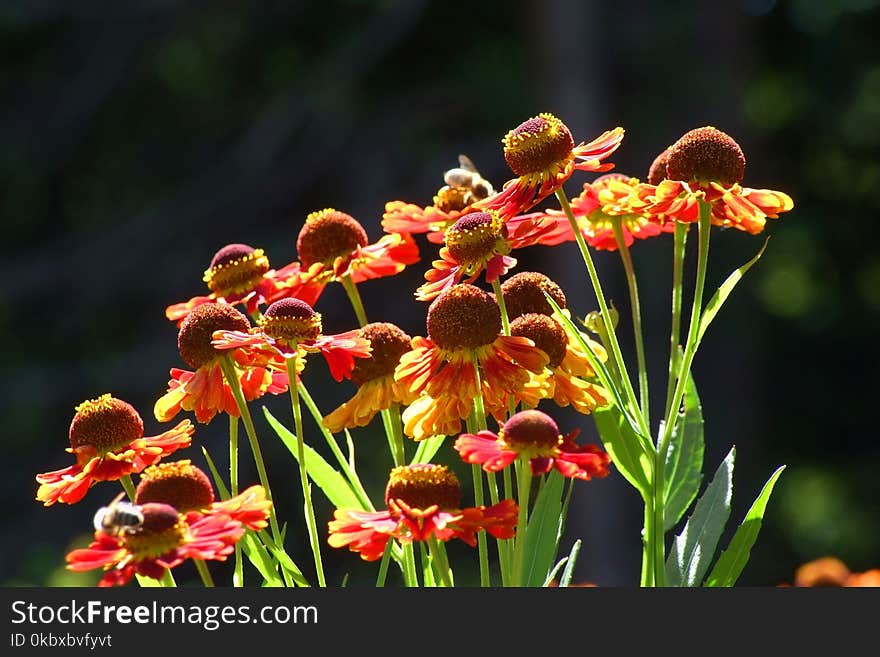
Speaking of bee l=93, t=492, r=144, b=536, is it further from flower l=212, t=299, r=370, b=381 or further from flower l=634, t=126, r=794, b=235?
flower l=634, t=126, r=794, b=235

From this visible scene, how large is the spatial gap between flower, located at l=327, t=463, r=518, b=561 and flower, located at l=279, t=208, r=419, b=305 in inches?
12.5

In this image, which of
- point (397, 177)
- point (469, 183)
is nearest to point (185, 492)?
point (469, 183)

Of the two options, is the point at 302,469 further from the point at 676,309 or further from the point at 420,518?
the point at 676,309


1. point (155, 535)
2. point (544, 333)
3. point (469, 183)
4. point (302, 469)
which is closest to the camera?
point (155, 535)

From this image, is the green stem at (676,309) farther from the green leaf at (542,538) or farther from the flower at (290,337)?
the flower at (290,337)

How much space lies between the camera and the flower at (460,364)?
83cm

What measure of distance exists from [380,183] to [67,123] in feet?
4.95

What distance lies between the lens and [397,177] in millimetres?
5527

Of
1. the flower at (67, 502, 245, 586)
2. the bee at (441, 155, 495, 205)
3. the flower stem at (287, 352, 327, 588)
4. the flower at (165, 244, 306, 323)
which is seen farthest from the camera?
the bee at (441, 155, 495, 205)

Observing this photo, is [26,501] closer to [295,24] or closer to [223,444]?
[223,444]

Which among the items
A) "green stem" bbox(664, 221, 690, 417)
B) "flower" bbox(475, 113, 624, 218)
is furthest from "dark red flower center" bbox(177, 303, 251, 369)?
"green stem" bbox(664, 221, 690, 417)

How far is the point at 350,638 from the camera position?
68 centimetres

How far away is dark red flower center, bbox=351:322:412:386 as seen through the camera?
37.8 inches

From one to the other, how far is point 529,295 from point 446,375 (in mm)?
144
